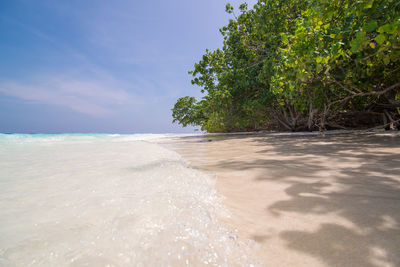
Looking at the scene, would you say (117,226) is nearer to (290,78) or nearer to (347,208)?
(347,208)

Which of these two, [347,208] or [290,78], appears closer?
[347,208]

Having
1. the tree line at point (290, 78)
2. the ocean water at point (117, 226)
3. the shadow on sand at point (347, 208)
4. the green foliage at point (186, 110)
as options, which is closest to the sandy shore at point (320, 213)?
the shadow on sand at point (347, 208)

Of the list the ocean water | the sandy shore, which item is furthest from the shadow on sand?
the ocean water

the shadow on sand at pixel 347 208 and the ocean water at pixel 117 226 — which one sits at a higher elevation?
the ocean water at pixel 117 226

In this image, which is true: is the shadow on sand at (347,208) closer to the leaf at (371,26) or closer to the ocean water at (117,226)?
the ocean water at (117,226)

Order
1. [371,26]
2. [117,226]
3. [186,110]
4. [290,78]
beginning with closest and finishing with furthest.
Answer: [117,226] < [371,26] < [290,78] < [186,110]

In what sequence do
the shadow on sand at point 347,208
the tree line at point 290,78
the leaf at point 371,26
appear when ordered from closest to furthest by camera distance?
the shadow on sand at point 347,208, the leaf at point 371,26, the tree line at point 290,78

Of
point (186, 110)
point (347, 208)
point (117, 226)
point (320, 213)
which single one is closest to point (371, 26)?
point (347, 208)

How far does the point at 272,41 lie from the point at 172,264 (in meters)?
9.18

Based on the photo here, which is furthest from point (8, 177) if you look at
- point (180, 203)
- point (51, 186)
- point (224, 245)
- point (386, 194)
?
point (386, 194)

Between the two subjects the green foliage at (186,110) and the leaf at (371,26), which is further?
the green foliage at (186,110)

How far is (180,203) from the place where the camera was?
1280 millimetres

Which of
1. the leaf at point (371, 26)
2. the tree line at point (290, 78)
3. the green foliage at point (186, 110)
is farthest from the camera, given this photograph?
the green foliage at point (186, 110)

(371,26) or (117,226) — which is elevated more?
(371,26)
